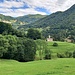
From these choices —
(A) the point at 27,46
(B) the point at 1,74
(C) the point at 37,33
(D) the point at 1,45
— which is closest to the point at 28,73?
(B) the point at 1,74

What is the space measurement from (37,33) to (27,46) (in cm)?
5727

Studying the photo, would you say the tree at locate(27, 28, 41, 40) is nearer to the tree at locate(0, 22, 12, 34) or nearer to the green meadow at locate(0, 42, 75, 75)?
the tree at locate(0, 22, 12, 34)

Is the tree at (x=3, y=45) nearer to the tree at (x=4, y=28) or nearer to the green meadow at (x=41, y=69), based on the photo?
the green meadow at (x=41, y=69)

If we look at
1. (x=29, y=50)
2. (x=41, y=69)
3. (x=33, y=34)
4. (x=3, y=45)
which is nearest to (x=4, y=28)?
(x=33, y=34)

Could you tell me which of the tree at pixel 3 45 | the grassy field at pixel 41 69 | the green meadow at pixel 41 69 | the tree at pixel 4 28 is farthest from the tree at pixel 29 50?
the grassy field at pixel 41 69

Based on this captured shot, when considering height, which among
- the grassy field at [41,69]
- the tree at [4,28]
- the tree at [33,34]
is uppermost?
the tree at [4,28]

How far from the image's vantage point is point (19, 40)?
95.3m

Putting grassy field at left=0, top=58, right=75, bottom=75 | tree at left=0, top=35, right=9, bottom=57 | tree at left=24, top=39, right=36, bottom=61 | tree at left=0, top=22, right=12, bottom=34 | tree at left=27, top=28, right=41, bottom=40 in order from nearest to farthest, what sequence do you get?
grassy field at left=0, top=58, right=75, bottom=75 < tree at left=0, top=35, right=9, bottom=57 < tree at left=24, top=39, right=36, bottom=61 < tree at left=0, top=22, right=12, bottom=34 < tree at left=27, top=28, right=41, bottom=40

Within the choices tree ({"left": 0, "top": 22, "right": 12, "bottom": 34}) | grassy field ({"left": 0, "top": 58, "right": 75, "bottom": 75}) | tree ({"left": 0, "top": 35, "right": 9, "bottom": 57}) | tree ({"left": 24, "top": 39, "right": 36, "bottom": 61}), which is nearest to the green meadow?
grassy field ({"left": 0, "top": 58, "right": 75, "bottom": 75})

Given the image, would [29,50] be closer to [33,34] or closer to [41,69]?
[41,69]

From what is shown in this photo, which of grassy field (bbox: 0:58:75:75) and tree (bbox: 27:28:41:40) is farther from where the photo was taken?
tree (bbox: 27:28:41:40)


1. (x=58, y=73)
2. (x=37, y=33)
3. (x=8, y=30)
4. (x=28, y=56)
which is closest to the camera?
(x=58, y=73)

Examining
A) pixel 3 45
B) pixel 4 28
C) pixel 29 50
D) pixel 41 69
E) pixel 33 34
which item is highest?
pixel 4 28

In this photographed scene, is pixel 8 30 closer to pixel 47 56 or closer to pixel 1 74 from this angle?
pixel 47 56
